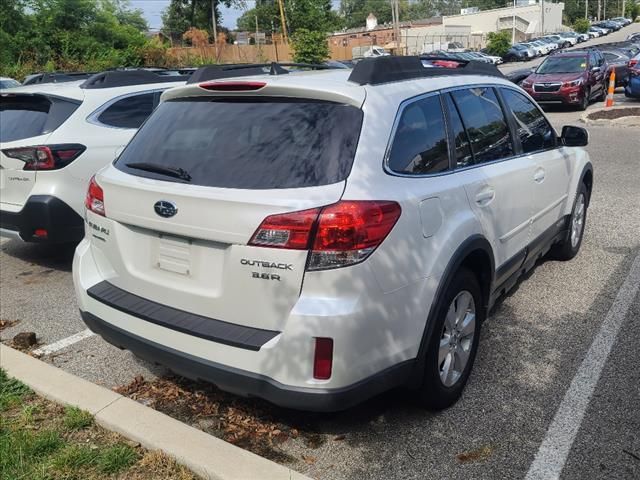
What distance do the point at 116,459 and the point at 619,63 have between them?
2661cm

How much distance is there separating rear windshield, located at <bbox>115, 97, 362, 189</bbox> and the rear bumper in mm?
2379

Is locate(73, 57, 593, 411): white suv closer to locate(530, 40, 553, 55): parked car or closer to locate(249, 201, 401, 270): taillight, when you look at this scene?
locate(249, 201, 401, 270): taillight

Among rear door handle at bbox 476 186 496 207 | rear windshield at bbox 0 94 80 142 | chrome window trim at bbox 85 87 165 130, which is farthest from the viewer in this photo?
chrome window trim at bbox 85 87 165 130

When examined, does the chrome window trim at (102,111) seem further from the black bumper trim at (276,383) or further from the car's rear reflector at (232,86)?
the black bumper trim at (276,383)

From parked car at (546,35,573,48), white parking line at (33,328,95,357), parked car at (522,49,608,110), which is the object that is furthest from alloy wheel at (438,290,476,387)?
parked car at (546,35,573,48)

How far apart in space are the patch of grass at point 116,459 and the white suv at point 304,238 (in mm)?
457

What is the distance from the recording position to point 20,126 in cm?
565

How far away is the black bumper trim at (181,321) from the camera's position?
9.01 ft

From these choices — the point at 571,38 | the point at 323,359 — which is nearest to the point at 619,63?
the point at 323,359

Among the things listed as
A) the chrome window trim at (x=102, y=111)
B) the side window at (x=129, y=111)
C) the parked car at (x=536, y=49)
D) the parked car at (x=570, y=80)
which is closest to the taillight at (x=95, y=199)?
the chrome window trim at (x=102, y=111)

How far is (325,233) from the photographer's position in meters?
2.62

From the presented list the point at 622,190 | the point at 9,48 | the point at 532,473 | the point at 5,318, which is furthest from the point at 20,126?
the point at 9,48

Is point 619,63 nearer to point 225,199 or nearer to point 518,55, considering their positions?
point 225,199

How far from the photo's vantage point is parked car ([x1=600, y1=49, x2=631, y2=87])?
24.0m
